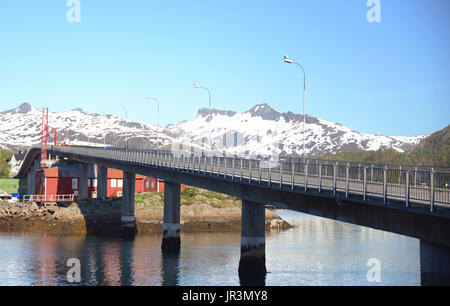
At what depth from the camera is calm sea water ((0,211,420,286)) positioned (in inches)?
1875

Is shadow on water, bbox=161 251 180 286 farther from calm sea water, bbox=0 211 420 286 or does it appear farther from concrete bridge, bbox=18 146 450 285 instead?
concrete bridge, bbox=18 146 450 285

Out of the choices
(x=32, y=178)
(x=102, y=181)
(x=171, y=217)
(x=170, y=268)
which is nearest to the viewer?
(x=170, y=268)

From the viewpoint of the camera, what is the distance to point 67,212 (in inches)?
3617

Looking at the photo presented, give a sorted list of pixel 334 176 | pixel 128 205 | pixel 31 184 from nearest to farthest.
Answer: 1. pixel 334 176
2. pixel 128 205
3. pixel 31 184

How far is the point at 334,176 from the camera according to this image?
Result: 33.0m

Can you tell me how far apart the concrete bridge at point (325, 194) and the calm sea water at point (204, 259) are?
4.15 metres

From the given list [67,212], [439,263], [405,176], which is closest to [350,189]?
[405,176]

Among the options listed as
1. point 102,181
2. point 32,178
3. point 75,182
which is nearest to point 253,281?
point 102,181

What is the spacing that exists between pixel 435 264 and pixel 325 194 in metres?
8.01

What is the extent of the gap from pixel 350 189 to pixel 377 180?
161 cm

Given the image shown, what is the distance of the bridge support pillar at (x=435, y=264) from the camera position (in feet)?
88.1

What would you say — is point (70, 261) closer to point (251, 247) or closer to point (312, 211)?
point (251, 247)

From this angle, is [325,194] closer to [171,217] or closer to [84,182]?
[171,217]

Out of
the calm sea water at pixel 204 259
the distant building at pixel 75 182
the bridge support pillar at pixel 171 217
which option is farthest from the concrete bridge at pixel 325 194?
the distant building at pixel 75 182
